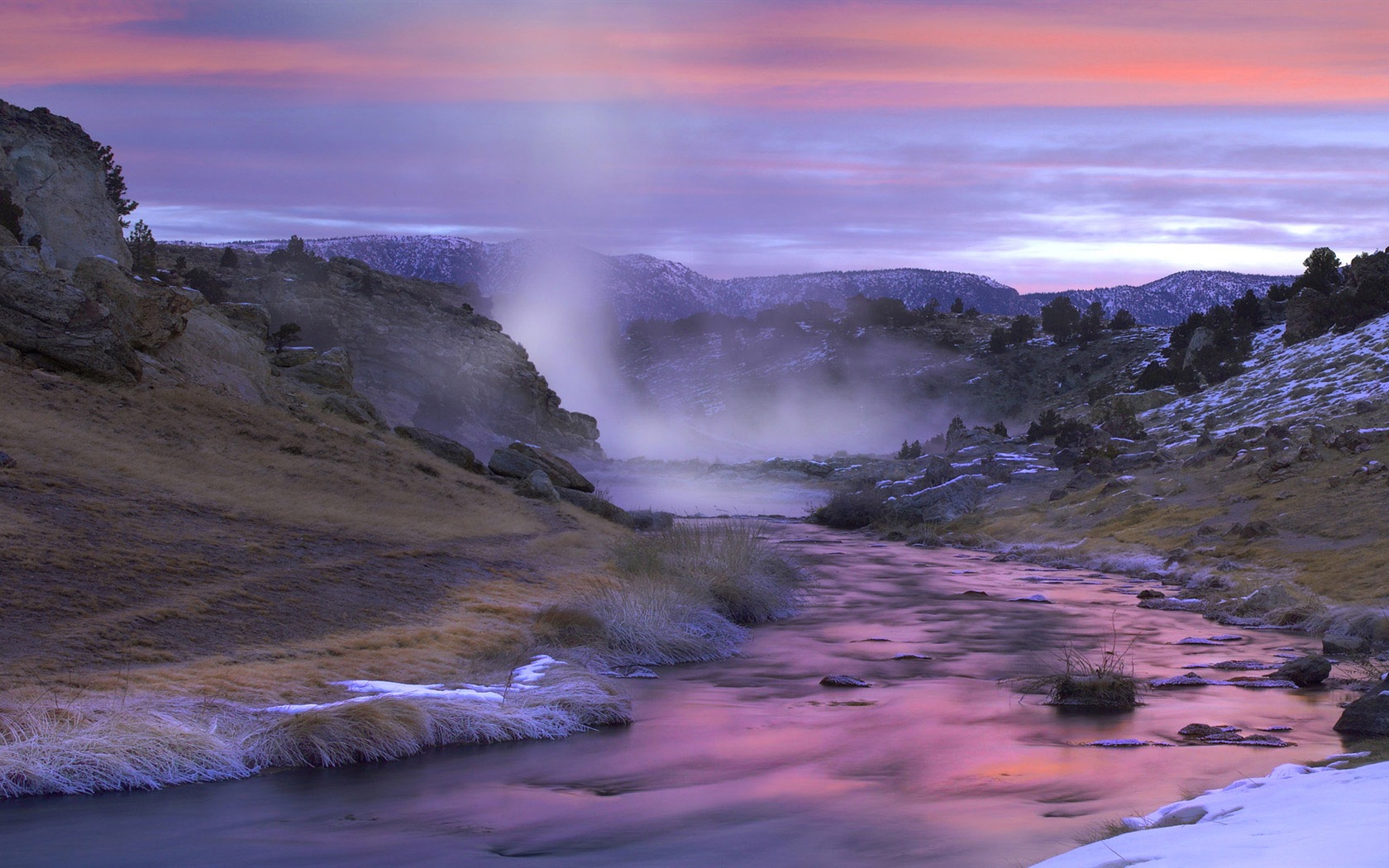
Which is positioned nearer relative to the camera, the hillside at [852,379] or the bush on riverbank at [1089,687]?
the bush on riverbank at [1089,687]

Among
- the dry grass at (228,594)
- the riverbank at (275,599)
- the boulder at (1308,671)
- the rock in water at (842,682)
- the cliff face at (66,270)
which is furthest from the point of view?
the cliff face at (66,270)

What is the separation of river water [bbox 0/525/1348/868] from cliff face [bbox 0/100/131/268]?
1192 inches

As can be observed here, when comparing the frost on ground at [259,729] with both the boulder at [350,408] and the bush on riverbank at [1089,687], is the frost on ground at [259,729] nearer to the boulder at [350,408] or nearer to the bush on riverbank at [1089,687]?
the bush on riverbank at [1089,687]

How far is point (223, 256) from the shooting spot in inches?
3125

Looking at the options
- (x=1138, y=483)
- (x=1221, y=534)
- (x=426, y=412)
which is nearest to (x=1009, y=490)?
(x=1138, y=483)

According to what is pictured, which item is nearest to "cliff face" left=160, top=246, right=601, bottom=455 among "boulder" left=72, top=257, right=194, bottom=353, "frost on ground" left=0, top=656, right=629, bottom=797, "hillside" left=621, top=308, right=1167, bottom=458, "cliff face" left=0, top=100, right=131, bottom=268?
"cliff face" left=0, top=100, right=131, bottom=268

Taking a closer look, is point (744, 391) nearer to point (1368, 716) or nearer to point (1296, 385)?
point (1296, 385)

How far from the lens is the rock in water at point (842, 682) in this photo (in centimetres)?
1983

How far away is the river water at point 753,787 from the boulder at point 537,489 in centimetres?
2027

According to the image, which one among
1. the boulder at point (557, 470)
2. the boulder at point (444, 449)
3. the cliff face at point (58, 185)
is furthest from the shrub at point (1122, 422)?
the cliff face at point (58, 185)

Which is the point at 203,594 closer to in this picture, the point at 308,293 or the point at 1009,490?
the point at 1009,490

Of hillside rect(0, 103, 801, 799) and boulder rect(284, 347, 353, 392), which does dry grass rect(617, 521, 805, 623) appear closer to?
hillside rect(0, 103, 801, 799)

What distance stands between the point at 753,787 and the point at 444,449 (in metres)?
31.7

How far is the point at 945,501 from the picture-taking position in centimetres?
5512
